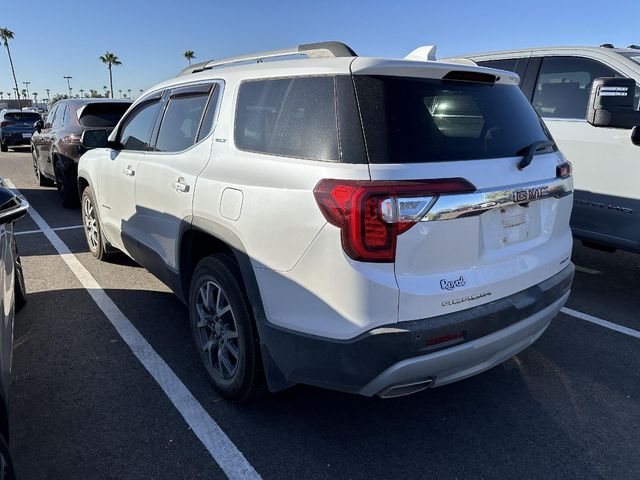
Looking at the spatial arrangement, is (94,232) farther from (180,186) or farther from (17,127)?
(17,127)

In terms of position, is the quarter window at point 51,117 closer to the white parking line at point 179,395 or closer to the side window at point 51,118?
the side window at point 51,118

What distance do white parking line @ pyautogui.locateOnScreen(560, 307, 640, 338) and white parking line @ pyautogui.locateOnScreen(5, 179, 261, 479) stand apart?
320cm

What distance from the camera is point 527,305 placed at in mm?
2510

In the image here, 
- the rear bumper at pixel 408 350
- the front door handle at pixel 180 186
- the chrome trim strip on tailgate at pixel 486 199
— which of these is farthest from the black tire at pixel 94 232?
the chrome trim strip on tailgate at pixel 486 199

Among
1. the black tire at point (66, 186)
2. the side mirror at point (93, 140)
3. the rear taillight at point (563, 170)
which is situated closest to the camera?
the rear taillight at point (563, 170)

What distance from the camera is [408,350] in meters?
2.11

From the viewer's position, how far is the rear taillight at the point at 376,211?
80.2 inches

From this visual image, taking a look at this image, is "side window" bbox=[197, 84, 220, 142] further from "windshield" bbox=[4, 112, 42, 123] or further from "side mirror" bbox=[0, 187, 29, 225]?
"windshield" bbox=[4, 112, 42, 123]

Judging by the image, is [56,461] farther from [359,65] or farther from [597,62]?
[597,62]

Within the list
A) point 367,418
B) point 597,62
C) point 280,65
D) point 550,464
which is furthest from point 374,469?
point 597,62

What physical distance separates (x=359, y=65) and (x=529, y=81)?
152 inches

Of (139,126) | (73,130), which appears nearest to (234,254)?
(139,126)

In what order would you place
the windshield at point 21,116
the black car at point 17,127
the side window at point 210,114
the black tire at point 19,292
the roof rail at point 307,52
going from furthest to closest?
1. the windshield at point 21,116
2. the black car at point 17,127
3. the black tire at point 19,292
4. the side window at point 210,114
5. the roof rail at point 307,52

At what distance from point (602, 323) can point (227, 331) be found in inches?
125
